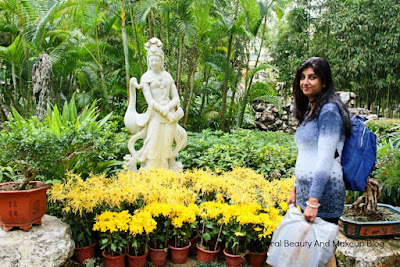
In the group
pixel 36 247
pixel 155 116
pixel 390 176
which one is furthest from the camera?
pixel 155 116

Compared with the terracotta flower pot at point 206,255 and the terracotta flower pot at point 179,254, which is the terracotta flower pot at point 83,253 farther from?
the terracotta flower pot at point 206,255

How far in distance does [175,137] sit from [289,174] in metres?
1.77

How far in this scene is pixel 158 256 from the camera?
2699mm

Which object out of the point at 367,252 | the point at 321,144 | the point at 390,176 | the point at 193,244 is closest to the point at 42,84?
the point at 193,244

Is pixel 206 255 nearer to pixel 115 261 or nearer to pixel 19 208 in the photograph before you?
pixel 115 261

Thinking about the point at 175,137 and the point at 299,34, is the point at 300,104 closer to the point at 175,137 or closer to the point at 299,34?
the point at 175,137

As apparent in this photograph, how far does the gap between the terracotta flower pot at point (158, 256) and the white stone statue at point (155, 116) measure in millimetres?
1536

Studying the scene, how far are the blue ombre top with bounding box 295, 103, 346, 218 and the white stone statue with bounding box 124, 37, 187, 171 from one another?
2322mm

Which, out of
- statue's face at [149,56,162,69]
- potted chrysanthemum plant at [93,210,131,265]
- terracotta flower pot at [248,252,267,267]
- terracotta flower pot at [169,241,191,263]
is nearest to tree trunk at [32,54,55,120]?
statue's face at [149,56,162,69]

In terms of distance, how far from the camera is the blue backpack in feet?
6.02

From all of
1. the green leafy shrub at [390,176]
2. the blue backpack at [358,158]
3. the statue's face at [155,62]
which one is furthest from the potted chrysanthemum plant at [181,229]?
the green leafy shrub at [390,176]

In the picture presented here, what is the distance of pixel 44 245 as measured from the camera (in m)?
2.45

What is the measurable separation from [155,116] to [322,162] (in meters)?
2.66

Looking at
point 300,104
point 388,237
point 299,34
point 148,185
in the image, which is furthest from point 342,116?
point 299,34
